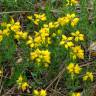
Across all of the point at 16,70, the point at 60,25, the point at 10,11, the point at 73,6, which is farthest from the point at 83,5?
the point at 16,70

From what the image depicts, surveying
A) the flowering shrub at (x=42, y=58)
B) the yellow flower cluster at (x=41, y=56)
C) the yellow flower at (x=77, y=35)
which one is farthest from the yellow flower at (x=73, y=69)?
the yellow flower at (x=77, y=35)

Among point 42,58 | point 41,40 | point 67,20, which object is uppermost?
point 67,20

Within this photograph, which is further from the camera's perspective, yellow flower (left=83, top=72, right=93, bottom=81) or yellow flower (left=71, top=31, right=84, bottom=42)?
yellow flower (left=71, top=31, right=84, bottom=42)

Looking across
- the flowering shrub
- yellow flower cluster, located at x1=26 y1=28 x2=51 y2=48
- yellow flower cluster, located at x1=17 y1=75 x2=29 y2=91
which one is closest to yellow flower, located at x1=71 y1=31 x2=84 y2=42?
the flowering shrub

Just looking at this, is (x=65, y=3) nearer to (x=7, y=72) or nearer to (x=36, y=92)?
(x=7, y=72)

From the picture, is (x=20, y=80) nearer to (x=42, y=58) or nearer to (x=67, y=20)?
(x=42, y=58)

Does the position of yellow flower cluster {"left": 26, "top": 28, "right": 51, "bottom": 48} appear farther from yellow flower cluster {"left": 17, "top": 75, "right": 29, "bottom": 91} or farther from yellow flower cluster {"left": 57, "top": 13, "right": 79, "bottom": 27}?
yellow flower cluster {"left": 17, "top": 75, "right": 29, "bottom": 91}

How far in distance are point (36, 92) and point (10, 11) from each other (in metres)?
1.15

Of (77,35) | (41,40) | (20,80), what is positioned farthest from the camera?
(77,35)

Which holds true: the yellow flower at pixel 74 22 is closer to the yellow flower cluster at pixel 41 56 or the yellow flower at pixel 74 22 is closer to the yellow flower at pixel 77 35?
the yellow flower at pixel 77 35

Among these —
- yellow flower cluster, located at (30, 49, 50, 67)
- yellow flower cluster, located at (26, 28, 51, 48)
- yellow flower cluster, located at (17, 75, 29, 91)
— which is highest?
yellow flower cluster, located at (26, 28, 51, 48)

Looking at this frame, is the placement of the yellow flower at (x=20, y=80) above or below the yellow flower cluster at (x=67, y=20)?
below

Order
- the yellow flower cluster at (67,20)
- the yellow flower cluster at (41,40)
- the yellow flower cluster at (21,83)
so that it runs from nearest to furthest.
Result: the yellow flower cluster at (21,83), the yellow flower cluster at (41,40), the yellow flower cluster at (67,20)

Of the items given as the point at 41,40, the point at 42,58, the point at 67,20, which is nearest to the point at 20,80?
the point at 42,58
